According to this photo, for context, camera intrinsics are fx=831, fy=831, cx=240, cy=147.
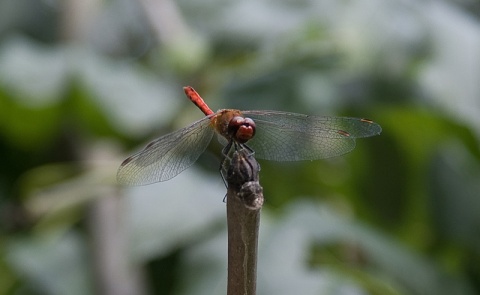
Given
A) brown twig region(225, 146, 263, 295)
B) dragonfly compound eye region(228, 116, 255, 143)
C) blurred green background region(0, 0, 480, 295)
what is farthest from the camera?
blurred green background region(0, 0, 480, 295)

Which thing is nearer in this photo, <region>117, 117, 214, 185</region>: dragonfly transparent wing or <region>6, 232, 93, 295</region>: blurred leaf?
<region>117, 117, 214, 185</region>: dragonfly transparent wing

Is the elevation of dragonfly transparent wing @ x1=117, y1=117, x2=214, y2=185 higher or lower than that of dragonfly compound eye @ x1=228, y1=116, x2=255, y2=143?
lower

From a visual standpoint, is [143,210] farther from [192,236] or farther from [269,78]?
[269,78]

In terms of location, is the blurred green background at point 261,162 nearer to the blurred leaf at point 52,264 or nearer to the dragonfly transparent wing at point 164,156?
the blurred leaf at point 52,264

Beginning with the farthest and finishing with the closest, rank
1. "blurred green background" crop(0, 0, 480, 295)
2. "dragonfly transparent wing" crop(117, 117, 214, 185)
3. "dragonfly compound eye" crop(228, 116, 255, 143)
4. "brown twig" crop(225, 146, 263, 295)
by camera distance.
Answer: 1. "blurred green background" crop(0, 0, 480, 295)
2. "dragonfly transparent wing" crop(117, 117, 214, 185)
3. "dragonfly compound eye" crop(228, 116, 255, 143)
4. "brown twig" crop(225, 146, 263, 295)

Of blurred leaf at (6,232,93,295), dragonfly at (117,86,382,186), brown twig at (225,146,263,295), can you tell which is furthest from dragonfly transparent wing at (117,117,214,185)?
blurred leaf at (6,232,93,295)

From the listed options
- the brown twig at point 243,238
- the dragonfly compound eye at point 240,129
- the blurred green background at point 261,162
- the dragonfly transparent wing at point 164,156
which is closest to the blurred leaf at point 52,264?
the blurred green background at point 261,162

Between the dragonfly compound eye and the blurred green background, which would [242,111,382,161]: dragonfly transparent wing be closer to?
the dragonfly compound eye
